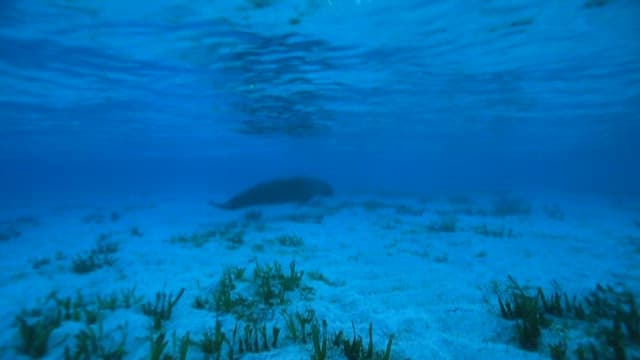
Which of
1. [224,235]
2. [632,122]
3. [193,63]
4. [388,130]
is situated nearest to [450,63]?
[193,63]

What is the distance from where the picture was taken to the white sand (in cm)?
495

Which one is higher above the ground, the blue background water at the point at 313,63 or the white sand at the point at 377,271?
the blue background water at the point at 313,63

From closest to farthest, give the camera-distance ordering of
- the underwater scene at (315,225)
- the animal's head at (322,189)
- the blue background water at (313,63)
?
the underwater scene at (315,225) → the blue background water at (313,63) → the animal's head at (322,189)

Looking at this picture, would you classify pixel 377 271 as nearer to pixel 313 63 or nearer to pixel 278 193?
pixel 313 63

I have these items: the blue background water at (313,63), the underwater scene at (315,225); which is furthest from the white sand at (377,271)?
the blue background water at (313,63)

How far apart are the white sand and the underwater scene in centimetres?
5

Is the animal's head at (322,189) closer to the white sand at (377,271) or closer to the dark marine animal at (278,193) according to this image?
the dark marine animal at (278,193)

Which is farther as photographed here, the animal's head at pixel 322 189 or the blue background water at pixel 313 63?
the animal's head at pixel 322 189

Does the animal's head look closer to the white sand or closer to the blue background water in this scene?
Result: the blue background water

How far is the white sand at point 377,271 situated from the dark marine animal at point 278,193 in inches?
210

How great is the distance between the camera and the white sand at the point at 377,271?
4.95 meters

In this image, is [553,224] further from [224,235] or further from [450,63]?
[224,235]

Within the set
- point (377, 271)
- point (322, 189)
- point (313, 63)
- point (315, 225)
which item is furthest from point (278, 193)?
point (377, 271)

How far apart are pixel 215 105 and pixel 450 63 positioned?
15762 mm
